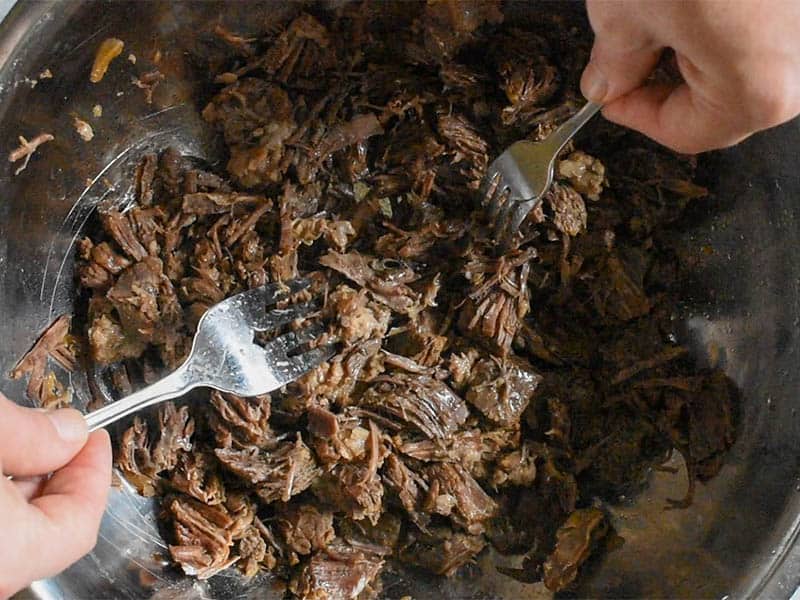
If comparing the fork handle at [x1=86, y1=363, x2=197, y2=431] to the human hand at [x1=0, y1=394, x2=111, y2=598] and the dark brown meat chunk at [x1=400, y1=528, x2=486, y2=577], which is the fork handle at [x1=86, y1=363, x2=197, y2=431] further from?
the dark brown meat chunk at [x1=400, y1=528, x2=486, y2=577]

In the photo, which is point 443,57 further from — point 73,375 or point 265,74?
point 73,375

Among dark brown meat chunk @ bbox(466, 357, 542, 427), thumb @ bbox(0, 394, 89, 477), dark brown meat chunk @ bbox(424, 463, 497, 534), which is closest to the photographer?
thumb @ bbox(0, 394, 89, 477)

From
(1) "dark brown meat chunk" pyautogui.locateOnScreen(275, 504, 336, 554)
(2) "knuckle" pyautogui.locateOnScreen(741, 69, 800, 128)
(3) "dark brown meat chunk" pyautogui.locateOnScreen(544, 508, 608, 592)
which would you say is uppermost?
(2) "knuckle" pyautogui.locateOnScreen(741, 69, 800, 128)

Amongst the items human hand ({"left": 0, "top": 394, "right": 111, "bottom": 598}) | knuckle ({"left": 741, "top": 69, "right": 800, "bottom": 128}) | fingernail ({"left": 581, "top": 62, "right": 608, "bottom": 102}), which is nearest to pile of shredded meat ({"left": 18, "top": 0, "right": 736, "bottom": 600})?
fingernail ({"left": 581, "top": 62, "right": 608, "bottom": 102})

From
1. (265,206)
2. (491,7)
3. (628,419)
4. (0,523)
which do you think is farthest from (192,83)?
(628,419)

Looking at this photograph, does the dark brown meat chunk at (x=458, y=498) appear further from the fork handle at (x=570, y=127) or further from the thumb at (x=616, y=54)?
the thumb at (x=616, y=54)

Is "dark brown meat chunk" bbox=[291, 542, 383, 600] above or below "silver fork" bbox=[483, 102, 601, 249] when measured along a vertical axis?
below
